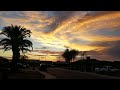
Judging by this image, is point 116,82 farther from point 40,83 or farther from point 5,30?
point 5,30

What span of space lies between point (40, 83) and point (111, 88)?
4.28 ft

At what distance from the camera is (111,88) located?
4.73 metres

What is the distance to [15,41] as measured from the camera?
901 inches

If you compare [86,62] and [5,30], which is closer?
[5,30]

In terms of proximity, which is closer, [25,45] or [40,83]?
[40,83]

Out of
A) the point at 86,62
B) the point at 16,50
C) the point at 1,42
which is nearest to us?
the point at 16,50

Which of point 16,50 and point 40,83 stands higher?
point 16,50
